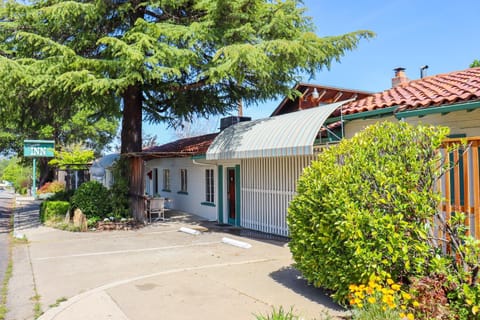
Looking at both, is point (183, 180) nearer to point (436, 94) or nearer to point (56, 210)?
point (56, 210)

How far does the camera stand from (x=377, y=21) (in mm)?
16562

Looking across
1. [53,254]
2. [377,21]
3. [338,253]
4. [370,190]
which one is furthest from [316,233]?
[377,21]

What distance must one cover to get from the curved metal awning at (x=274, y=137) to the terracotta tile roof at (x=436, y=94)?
990mm

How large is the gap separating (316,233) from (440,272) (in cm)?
177

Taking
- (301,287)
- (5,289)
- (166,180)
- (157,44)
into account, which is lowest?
(5,289)

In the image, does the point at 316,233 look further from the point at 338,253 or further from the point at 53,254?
the point at 53,254

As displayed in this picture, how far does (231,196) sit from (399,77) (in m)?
8.15

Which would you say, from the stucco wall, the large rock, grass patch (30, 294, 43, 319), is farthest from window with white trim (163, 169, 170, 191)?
grass patch (30, 294, 43, 319)

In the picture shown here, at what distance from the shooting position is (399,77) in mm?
14453

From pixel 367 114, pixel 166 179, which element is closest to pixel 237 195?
pixel 367 114

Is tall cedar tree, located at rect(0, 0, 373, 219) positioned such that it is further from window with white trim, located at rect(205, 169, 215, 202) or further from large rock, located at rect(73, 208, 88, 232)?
window with white trim, located at rect(205, 169, 215, 202)

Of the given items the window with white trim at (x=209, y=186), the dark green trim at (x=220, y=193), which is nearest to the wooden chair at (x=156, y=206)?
the window with white trim at (x=209, y=186)

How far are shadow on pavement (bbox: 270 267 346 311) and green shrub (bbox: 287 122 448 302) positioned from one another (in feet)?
1.04

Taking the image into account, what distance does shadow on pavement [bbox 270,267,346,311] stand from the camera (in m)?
6.07
